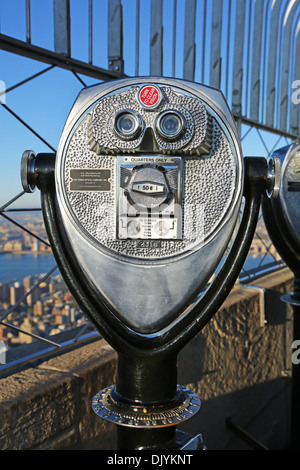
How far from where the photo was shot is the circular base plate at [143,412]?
35.0 inches

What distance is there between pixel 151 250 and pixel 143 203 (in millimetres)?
90

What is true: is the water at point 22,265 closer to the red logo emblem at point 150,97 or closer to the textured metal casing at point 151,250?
the textured metal casing at point 151,250

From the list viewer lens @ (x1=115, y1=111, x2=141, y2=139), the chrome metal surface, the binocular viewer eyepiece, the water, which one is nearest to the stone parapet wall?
the water

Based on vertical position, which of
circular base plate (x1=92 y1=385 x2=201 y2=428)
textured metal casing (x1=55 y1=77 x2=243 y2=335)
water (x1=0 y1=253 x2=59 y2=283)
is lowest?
circular base plate (x1=92 y1=385 x2=201 y2=428)

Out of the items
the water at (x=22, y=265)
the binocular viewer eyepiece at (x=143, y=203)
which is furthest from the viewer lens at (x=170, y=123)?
the water at (x=22, y=265)

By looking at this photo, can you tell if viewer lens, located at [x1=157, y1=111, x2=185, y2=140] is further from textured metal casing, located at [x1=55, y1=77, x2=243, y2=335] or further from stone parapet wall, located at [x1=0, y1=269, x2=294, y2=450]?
stone parapet wall, located at [x1=0, y1=269, x2=294, y2=450]

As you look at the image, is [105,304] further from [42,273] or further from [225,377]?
[225,377]

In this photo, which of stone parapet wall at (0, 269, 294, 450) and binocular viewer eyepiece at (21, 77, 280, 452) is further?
stone parapet wall at (0, 269, 294, 450)

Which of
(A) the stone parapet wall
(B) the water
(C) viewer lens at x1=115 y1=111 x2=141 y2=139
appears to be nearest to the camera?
(C) viewer lens at x1=115 y1=111 x2=141 y2=139

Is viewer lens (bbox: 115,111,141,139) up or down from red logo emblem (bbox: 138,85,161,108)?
down

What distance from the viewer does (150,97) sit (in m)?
0.89

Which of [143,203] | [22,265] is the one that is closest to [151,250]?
[143,203]

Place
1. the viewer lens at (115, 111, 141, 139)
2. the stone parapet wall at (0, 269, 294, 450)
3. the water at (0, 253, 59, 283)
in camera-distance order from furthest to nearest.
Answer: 1. the water at (0, 253, 59, 283)
2. the stone parapet wall at (0, 269, 294, 450)
3. the viewer lens at (115, 111, 141, 139)

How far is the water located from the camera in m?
1.41
